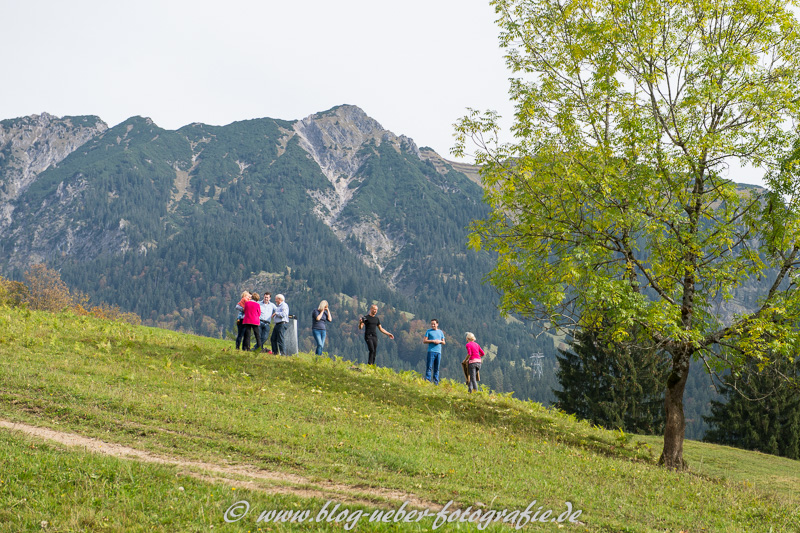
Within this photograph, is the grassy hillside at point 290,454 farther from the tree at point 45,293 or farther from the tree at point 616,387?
the tree at point 45,293

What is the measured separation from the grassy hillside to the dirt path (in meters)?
0.05

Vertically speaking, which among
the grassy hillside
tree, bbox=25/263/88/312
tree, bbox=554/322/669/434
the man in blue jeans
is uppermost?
the man in blue jeans

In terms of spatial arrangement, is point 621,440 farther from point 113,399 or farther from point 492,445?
point 113,399

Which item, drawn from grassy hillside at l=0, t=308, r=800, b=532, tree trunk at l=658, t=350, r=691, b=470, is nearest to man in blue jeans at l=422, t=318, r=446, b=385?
grassy hillside at l=0, t=308, r=800, b=532

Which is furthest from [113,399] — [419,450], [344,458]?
[419,450]

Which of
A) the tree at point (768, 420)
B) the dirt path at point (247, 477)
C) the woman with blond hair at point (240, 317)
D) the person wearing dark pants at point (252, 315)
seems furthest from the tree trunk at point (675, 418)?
the tree at point (768, 420)

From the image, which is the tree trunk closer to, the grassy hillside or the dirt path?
the grassy hillside

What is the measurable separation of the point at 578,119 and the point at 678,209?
3.92 m

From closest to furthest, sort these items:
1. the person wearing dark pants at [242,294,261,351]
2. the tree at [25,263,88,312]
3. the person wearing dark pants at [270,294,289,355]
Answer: the person wearing dark pants at [242,294,261,351], the person wearing dark pants at [270,294,289,355], the tree at [25,263,88,312]

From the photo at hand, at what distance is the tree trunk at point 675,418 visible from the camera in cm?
1599

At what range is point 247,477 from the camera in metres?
9.01

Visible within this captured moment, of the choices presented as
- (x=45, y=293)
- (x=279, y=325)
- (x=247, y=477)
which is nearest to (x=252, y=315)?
(x=279, y=325)

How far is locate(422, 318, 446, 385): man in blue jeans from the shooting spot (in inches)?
874

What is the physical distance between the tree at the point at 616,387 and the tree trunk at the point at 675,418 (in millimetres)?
25019
